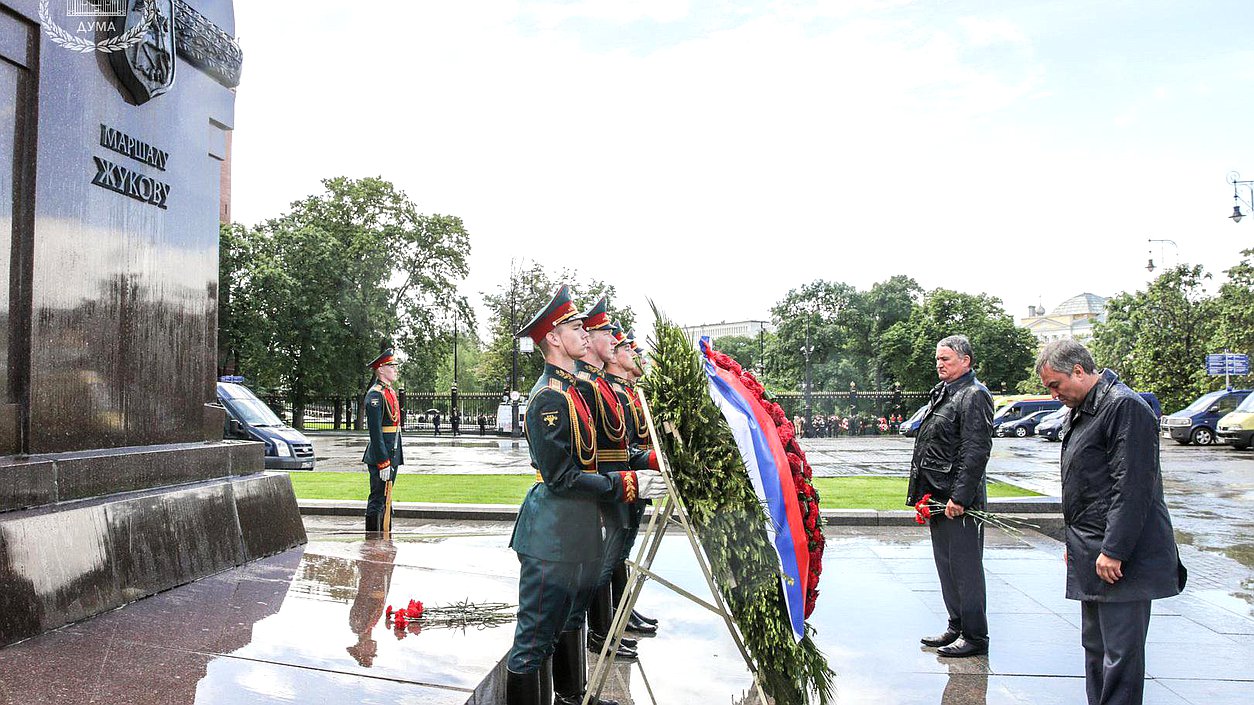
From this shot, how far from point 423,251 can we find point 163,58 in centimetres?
3775

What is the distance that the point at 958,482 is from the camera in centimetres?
545

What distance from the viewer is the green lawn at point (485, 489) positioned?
Result: 12508mm

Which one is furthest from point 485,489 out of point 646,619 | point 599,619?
point 599,619

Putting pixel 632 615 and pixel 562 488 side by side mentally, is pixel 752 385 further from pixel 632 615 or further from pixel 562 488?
pixel 632 615

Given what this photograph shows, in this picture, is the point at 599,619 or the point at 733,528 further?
the point at 599,619

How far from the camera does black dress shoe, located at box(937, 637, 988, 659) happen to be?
5297mm

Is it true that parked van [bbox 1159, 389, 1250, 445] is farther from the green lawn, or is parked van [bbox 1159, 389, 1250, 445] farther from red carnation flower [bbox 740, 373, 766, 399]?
red carnation flower [bbox 740, 373, 766, 399]

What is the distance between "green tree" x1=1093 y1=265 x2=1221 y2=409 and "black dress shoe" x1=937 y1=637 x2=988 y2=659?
136 ft

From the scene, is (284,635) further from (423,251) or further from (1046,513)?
(423,251)

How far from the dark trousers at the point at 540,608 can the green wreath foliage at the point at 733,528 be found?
716 mm

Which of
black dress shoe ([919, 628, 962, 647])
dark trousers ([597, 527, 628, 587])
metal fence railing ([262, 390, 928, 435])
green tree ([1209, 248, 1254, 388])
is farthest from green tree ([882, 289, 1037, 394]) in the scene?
dark trousers ([597, 527, 628, 587])

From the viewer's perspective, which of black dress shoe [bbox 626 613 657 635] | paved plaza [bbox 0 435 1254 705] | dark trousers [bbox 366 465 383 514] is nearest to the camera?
paved plaza [bbox 0 435 1254 705]

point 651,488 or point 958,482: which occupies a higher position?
point 651,488

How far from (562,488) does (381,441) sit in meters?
5.22
